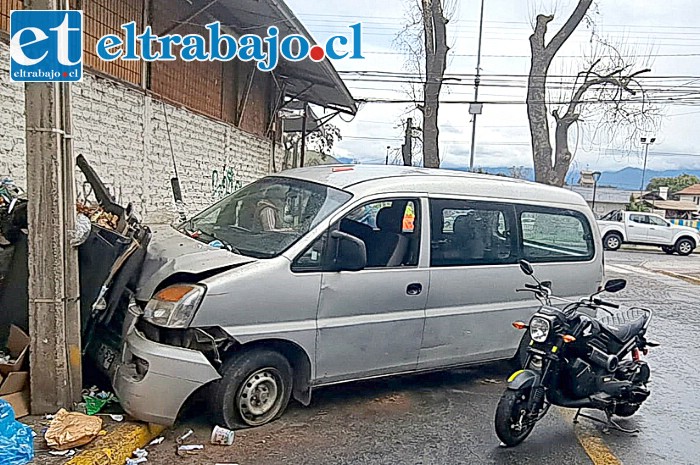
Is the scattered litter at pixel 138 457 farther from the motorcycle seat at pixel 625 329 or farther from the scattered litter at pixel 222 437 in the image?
the motorcycle seat at pixel 625 329

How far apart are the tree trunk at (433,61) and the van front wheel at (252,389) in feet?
51.6

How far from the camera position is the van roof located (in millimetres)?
5203

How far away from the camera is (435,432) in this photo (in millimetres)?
4719

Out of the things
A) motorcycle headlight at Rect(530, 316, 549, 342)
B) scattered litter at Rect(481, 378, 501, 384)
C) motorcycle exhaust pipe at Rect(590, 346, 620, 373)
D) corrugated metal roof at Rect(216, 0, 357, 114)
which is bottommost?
scattered litter at Rect(481, 378, 501, 384)

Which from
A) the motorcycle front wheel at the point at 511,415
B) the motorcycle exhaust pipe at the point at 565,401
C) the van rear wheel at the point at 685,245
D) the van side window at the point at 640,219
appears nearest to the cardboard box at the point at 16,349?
the motorcycle front wheel at the point at 511,415

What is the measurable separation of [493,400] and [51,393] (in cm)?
360

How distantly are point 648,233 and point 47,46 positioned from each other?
25.5 meters

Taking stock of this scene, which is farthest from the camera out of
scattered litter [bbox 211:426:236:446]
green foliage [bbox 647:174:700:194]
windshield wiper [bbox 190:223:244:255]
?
green foliage [bbox 647:174:700:194]

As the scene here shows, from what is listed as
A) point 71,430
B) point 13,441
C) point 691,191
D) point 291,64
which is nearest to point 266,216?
point 71,430

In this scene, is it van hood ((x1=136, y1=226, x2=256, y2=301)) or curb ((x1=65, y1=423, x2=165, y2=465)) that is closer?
curb ((x1=65, y1=423, x2=165, y2=465))

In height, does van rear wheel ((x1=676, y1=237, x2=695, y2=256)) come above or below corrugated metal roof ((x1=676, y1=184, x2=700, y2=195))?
below

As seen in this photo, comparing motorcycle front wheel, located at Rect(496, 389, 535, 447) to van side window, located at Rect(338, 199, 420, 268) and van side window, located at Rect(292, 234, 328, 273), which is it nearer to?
van side window, located at Rect(338, 199, 420, 268)

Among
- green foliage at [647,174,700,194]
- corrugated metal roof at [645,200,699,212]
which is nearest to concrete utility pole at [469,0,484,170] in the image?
corrugated metal roof at [645,200,699,212]

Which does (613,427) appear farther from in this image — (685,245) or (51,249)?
(685,245)
